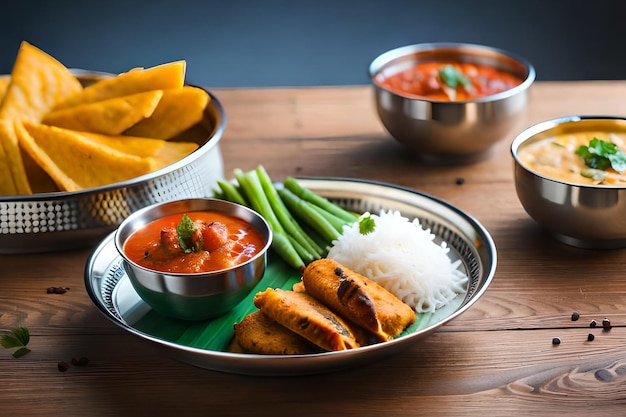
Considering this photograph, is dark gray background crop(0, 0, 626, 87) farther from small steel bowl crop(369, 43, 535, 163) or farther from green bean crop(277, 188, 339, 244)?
green bean crop(277, 188, 339, 244)

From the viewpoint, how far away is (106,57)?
6762 millimetres

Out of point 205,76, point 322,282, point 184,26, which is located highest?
point 322,282

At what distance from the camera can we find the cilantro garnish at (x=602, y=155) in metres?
2.81

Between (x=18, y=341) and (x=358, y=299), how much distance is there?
102 cm

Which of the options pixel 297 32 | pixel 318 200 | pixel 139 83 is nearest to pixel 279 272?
pixel 318 200

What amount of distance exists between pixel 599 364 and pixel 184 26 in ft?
17.0

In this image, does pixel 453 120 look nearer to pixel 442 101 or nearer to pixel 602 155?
pixel 442 101

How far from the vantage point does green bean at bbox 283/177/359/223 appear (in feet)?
9.78

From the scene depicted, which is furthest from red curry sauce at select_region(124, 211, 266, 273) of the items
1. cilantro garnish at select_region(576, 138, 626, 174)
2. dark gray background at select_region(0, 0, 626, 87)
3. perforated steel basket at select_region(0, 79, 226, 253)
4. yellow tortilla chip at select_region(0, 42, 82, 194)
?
dark gray background at select_region(0, 0, 626, 87)

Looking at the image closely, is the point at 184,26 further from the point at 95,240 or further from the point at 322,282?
the point at 322,282

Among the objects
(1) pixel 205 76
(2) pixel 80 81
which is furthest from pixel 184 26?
(2) pixel 80 81

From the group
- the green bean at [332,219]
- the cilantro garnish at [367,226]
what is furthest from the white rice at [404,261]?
the green bean at [332,219]

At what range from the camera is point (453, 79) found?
138 inches

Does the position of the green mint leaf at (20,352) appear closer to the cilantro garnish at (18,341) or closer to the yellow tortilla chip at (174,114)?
the cilantro garnish at (18,341)
